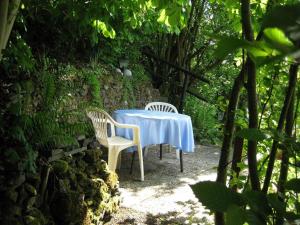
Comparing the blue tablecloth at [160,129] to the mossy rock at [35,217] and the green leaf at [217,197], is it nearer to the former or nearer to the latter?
the mossy rock at [35,217]

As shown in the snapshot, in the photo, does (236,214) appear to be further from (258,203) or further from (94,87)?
(94,87)

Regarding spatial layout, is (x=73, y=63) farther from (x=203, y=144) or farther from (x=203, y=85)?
(x=203, y=85)

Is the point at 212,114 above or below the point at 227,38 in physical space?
below

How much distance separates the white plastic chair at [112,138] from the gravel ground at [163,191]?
0.30 meters

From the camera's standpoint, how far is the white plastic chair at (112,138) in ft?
14.7

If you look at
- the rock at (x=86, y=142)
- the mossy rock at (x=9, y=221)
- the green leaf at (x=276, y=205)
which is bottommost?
the mossy rock at (x=9, y=221)

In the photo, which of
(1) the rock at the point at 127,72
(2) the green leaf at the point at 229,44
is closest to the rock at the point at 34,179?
(2) the green leaf at the point at 229,44

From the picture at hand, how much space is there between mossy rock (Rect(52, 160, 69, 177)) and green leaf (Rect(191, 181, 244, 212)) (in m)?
2.46

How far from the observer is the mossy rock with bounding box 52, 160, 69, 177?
284 cm

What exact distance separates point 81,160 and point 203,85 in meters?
5.72

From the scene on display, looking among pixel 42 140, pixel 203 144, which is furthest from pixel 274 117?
pixel 203 144

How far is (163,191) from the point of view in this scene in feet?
14.0

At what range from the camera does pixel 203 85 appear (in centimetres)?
859

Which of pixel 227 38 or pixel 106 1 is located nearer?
pixel 227 38
